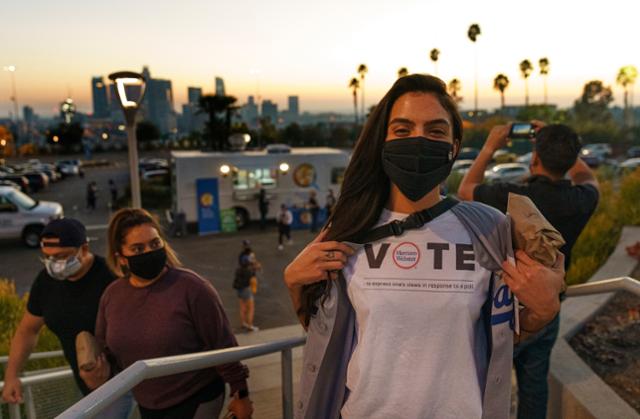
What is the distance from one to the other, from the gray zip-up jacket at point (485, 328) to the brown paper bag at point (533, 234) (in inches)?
1.4

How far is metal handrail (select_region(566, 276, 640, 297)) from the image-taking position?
2857 mm

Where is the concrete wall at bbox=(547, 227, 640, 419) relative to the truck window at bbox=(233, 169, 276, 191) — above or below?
below

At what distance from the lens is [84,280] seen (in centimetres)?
294

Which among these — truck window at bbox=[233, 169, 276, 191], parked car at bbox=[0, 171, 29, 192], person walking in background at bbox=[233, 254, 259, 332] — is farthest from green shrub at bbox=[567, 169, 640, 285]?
parked car at bbox=[0, 171, 29, 192]

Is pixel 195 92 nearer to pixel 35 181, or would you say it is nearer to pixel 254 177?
pixel 35 181

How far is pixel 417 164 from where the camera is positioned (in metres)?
1.65

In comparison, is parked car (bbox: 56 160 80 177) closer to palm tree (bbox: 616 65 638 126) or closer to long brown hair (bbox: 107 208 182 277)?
long brown hair (bbox: 107 208 182 277)

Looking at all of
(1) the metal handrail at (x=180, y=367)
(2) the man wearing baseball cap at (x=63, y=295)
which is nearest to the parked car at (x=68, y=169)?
(1) the metal handrail at (x=180, y=367)

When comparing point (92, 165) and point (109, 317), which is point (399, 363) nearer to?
point (109, 317)

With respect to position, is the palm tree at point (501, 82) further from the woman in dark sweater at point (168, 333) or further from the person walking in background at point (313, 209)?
the woman in dark sweater at point (168, 333)

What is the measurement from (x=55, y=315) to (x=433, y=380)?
7.42ft

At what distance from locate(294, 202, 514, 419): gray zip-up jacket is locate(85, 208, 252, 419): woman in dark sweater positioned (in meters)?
0.83

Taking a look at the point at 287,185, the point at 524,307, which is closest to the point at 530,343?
the point at 524,307

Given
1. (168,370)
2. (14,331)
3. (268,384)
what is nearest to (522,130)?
(168,370)
